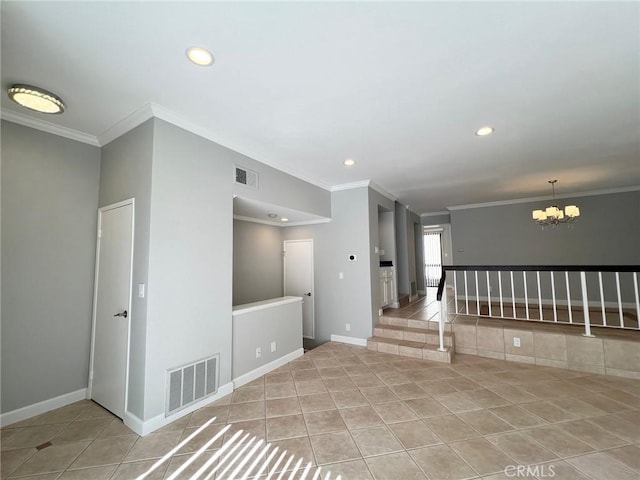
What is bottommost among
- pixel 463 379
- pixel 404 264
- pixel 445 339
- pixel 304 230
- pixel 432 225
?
pixel 463 379

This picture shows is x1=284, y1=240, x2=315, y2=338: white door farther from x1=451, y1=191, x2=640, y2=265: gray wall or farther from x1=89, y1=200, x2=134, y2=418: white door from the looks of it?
x1=451, y1=191, x2=640, y2=265: gray wall

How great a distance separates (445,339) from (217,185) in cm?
410

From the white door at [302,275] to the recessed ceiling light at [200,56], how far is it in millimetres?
3786

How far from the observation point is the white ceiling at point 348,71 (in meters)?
1.54

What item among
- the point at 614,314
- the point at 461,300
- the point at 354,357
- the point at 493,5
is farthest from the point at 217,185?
the point at 614,314

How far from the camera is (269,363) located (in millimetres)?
3629

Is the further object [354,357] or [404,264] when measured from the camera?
[404,264]

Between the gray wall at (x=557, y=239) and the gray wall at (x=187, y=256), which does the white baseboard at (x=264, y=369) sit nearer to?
the gray wall at (x=187, y=256)

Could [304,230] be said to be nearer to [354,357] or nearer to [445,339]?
[354,357]

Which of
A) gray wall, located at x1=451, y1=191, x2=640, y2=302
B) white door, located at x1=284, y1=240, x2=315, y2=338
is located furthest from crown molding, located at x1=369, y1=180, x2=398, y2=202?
gray wall, located at x1=451, y1=191, x2=640, y2=302

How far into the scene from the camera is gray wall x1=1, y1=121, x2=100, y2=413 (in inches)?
97.2

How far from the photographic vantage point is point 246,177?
336cm

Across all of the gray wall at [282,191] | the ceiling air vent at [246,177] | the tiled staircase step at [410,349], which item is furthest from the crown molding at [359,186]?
the tiled staircase step at [410,349]

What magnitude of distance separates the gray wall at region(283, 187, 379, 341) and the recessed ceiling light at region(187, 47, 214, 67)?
133 inches
